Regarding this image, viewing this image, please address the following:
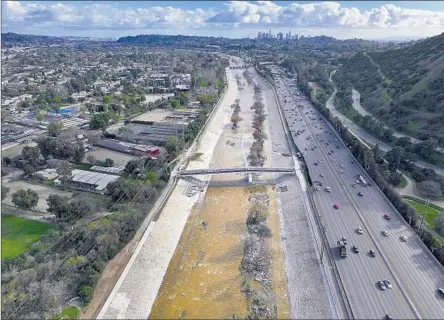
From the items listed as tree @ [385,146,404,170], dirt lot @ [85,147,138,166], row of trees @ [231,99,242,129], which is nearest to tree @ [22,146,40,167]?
dirt lot @ [85,147,138,166]

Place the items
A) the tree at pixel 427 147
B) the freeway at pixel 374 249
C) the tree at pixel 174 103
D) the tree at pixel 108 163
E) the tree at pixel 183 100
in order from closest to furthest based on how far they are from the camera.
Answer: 1. the freeway at pixel 374 249
2. the tree at pixel 427 147
3. the tree at pixel 108 163
4. the tree at pixel 174 103
5. the tree at pixel 183 100

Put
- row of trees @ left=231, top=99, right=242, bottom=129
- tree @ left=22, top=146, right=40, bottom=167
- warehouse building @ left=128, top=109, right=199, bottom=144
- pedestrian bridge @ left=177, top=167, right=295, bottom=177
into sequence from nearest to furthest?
pedestrian bridge @ left=177, top=167, right=295, bottom=177 → tree @ left=22, top=146, right=40, bottom=167 → warehouse building @ left=128, top=109, right=199, bottom=144 → row of trees @ left=231, top=99, right=242, bottom=129

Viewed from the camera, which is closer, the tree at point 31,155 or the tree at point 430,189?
the tree at point 430,189

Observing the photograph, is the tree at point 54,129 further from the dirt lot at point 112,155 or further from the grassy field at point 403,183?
the grassy field at point 403,183

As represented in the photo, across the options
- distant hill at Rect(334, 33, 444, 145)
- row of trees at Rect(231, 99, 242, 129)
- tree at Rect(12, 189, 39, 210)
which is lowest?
row of trees at Rect(231, 99, 242, 129)

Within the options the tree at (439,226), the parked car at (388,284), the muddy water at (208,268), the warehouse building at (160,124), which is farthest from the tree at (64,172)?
the tree at (439,226)

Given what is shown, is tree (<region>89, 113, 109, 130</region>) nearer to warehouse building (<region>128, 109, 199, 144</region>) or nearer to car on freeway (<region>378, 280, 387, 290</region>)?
warehouse building (<region>128, 109, 199, 144</region>)
